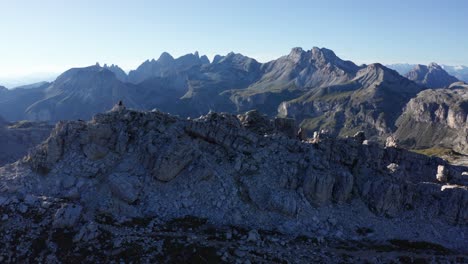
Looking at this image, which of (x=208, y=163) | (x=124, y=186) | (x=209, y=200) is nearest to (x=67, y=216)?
(x=124, y=186)

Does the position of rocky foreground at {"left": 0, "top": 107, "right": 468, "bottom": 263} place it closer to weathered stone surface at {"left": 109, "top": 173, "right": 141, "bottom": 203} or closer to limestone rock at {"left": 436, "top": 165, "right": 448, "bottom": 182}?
weathered stone surface at {"left": 109, "top": 173, "right": 141, "bottom": 203}

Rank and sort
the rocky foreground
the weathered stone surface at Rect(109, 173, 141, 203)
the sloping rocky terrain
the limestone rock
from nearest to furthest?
the rocky foreground, the weathered stone surface at Rect(109, 173, 141, 203), the limestone rock, the sloping rocky terrain

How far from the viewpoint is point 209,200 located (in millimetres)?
47344

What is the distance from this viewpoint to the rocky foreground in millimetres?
39031

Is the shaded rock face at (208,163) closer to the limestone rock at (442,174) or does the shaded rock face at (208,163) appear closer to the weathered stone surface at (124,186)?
the weathered stone surface at (124,186)

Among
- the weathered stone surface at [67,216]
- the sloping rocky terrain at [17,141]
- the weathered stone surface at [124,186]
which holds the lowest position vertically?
the sloping rocky terrain at [17,141]

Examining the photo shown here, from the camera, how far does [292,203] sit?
4788 centimetres

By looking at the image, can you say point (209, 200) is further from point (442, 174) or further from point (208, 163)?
point (442, 174)

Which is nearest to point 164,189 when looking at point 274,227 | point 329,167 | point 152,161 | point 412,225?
point 152,161

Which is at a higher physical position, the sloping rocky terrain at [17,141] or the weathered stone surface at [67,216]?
the weathered stone surface at [67,216]

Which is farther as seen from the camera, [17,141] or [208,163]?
[17,141]

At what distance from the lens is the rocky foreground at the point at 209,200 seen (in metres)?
39.0

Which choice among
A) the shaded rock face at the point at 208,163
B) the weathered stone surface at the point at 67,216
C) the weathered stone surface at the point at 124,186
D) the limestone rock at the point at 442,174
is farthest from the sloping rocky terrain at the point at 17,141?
the limestone rock at the point at 442,174

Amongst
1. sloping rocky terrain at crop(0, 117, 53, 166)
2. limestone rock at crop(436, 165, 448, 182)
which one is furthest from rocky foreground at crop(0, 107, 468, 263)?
sloping rocky terrain at crop(0, 117, 53, 166)
